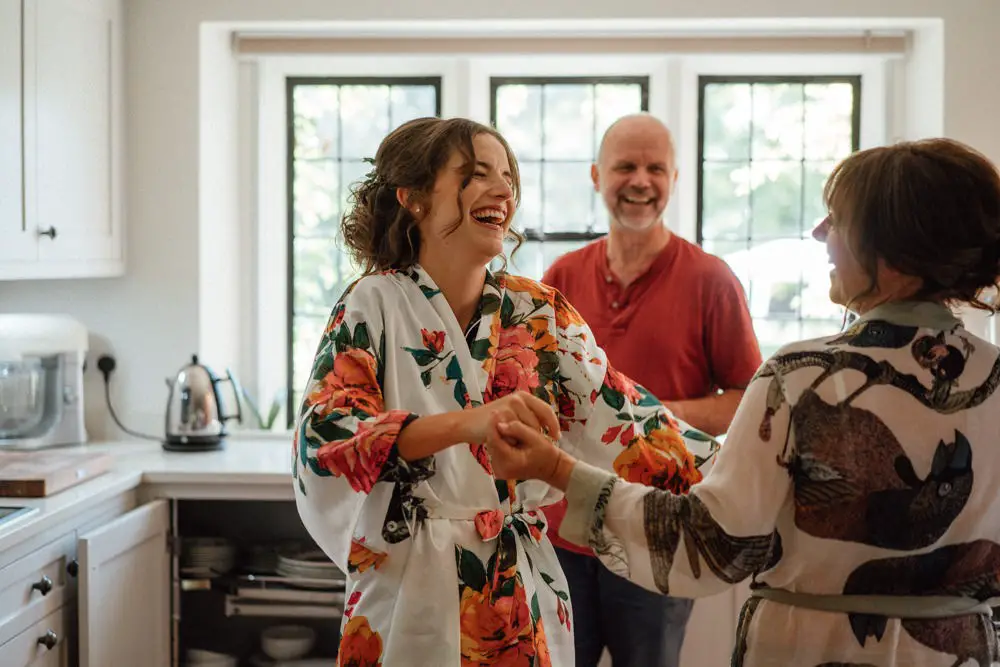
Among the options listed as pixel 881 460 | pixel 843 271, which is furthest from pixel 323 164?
pixel 881 460

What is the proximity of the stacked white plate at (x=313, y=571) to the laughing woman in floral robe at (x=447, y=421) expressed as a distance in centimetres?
138

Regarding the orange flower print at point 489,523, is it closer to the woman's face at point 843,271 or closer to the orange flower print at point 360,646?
the orange flower print at point 360,646

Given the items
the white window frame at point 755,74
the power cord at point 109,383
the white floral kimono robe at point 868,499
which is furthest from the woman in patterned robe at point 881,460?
the power cord at point 109,383

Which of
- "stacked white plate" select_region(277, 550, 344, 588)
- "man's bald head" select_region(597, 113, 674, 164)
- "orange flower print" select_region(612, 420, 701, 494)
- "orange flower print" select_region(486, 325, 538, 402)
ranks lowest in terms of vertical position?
"stacked white plate" select_region(277, 550, 344, 588)

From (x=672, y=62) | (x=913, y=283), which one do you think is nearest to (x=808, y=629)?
(x=913, y=283)

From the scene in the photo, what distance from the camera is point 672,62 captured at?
347 centimetres

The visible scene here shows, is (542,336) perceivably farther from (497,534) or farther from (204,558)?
(204,558)

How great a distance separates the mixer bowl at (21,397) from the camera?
3049 millimetres

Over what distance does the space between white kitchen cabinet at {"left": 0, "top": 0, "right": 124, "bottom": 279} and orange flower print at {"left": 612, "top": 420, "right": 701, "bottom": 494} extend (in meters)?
1.72

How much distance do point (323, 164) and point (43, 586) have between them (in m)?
1.78

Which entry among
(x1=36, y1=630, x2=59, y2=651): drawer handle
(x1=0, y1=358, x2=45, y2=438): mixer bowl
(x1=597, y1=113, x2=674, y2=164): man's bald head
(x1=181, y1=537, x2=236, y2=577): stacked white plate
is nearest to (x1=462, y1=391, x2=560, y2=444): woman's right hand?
(x1=597, y1=113, x2=674, y2=164): man's bald head

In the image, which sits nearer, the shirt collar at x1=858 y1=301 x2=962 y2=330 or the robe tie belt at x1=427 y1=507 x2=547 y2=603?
the shirt collar at x1=858 y1=301 x2=962 y2=330

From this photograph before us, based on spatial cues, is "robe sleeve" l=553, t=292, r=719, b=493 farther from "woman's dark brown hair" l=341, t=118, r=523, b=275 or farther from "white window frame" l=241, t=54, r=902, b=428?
"white window frame" l=241, t=54, r=902, b=428

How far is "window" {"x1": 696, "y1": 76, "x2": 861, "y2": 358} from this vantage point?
3574 mm
